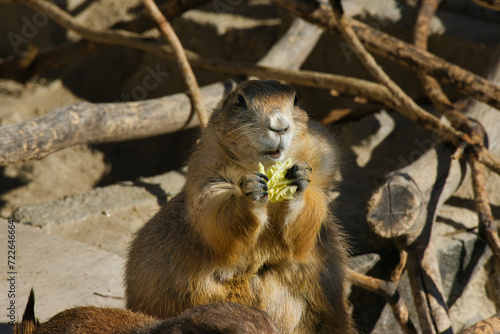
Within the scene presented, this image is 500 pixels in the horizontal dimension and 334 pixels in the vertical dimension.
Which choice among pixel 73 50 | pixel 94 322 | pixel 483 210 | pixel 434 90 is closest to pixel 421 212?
pixel 483 210

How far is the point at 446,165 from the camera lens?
19.0ft

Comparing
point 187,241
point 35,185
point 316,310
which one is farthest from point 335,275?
point 35,185

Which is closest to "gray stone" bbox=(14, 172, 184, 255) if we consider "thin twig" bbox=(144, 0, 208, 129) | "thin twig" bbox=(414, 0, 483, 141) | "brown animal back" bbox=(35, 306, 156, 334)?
"thin twig" bbox=(144, 0, 208, 129)

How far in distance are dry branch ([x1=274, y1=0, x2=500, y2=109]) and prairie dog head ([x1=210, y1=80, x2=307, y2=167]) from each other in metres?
2.46

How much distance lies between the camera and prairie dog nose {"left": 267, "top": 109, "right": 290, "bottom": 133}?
3.67m

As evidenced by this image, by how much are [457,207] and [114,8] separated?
6721 mm

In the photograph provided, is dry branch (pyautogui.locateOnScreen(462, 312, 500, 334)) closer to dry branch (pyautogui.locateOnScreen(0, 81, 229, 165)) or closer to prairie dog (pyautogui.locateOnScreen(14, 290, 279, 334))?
prairie dog (pyautogui.locateOnScreen(14, 290, 279, 334))

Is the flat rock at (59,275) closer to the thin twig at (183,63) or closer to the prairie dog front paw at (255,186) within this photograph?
the prairie dog front paw at (255,186)

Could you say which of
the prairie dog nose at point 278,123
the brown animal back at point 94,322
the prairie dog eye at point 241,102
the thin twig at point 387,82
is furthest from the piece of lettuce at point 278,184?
the thin twig at point 387,82

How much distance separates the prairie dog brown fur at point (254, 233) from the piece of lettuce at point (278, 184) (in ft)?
0.18

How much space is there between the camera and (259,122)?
12.6 feet

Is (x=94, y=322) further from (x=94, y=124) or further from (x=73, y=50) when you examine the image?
(x=73, y=50)

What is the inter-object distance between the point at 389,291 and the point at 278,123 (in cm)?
237

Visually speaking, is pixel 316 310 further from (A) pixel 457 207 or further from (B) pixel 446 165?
(A) pixel 457 207
